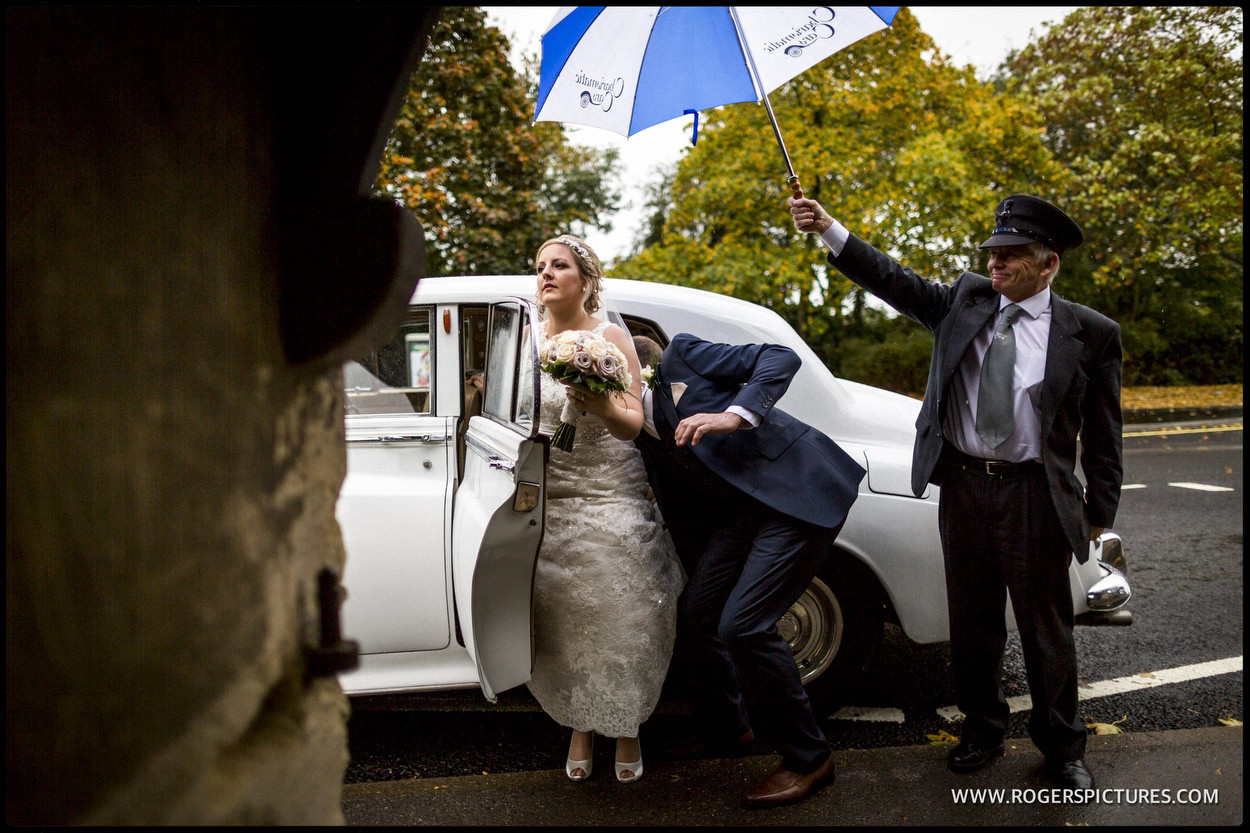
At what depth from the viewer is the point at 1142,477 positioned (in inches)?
404

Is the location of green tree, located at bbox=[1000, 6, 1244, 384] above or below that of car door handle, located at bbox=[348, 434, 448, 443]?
above

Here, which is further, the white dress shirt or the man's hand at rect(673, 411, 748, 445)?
the white dress shirt

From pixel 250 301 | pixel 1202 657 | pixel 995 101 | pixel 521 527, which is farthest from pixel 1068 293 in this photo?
pixel 250 301

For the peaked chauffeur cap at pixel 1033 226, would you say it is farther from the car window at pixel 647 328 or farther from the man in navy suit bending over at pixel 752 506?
the car window at pixel 647 328

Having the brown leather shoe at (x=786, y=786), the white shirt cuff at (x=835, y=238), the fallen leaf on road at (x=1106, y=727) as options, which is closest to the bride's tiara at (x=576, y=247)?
the white shirt cuff at (x=835, y=238)

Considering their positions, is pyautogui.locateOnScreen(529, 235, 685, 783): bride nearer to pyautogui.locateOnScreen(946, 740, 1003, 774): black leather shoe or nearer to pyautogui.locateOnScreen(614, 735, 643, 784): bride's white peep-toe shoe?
pyautogui.locateOnScreen(614, 735, 643, 784): bride's white peep-toe shoe

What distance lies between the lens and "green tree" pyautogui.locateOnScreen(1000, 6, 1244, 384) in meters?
17.5

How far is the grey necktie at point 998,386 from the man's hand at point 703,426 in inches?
36.6

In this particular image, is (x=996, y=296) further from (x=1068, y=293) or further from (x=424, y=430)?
(x=1068, y=293)

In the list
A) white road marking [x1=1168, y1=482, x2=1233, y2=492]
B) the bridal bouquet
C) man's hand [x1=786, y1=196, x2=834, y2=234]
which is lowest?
white road marking [x1=1168, y1=482, x2=1233, y2=492]

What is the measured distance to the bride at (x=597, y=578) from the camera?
10.6 ft

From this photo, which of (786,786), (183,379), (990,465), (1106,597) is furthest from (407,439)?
(1106,597)

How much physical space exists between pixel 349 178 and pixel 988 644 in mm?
2961

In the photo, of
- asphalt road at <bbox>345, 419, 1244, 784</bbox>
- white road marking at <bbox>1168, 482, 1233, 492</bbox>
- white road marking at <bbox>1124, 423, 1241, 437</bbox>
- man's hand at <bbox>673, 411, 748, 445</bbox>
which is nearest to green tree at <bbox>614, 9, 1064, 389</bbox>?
white road marking at <bbox>1124, 423, 1241, 437</bbox>
